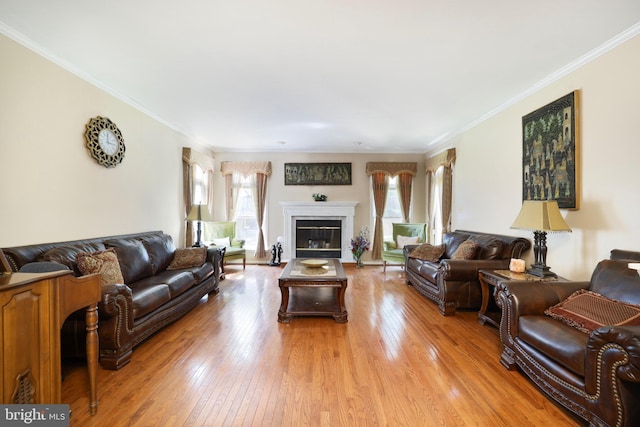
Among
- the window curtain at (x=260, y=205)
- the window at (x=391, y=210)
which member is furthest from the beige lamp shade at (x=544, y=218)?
the window curtain at (x=260, y=205)

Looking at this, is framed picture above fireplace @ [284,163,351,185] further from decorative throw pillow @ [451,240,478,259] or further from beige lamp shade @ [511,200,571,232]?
beige lamp shade @ [511,200,571,232]

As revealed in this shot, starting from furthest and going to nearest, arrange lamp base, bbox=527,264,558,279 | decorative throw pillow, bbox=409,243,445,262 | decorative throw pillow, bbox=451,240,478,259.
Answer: decorative throw pillow, bbox=409,243,445,262, decorative throw pillow, bbox=451,240,478,259, lamp base, bbox=527,264,558,279

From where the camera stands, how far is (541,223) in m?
2.72

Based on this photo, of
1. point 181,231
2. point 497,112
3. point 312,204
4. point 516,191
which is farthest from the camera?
point 312,204

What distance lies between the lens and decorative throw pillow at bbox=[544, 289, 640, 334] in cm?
185

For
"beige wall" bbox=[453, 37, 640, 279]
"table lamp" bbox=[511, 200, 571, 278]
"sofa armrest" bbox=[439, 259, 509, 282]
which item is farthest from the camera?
"sofa armrest" bbox=[439, 259, 509, 282]

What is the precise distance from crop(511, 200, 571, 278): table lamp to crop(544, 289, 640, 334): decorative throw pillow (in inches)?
23.5

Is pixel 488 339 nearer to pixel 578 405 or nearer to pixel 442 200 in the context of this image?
pixel 578 405

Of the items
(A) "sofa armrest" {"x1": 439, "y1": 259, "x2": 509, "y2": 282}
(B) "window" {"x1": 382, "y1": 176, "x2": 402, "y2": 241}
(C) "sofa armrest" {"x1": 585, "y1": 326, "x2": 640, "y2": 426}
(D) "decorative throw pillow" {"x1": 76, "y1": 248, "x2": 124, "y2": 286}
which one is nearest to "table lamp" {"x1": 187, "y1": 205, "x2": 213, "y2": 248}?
(D) "decorative throw pillow" {"x1": 76, "y1": 248, "x2": 124, "y2": 286}

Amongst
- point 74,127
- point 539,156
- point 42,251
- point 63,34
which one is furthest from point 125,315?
point 539,156

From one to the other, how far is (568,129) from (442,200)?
290 cm

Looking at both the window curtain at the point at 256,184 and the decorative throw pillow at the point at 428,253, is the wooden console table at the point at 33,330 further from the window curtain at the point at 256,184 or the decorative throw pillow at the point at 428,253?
Result: the window curtain at the point at 256,184

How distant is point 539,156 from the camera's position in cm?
334

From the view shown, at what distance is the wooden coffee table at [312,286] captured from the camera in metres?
3.31
